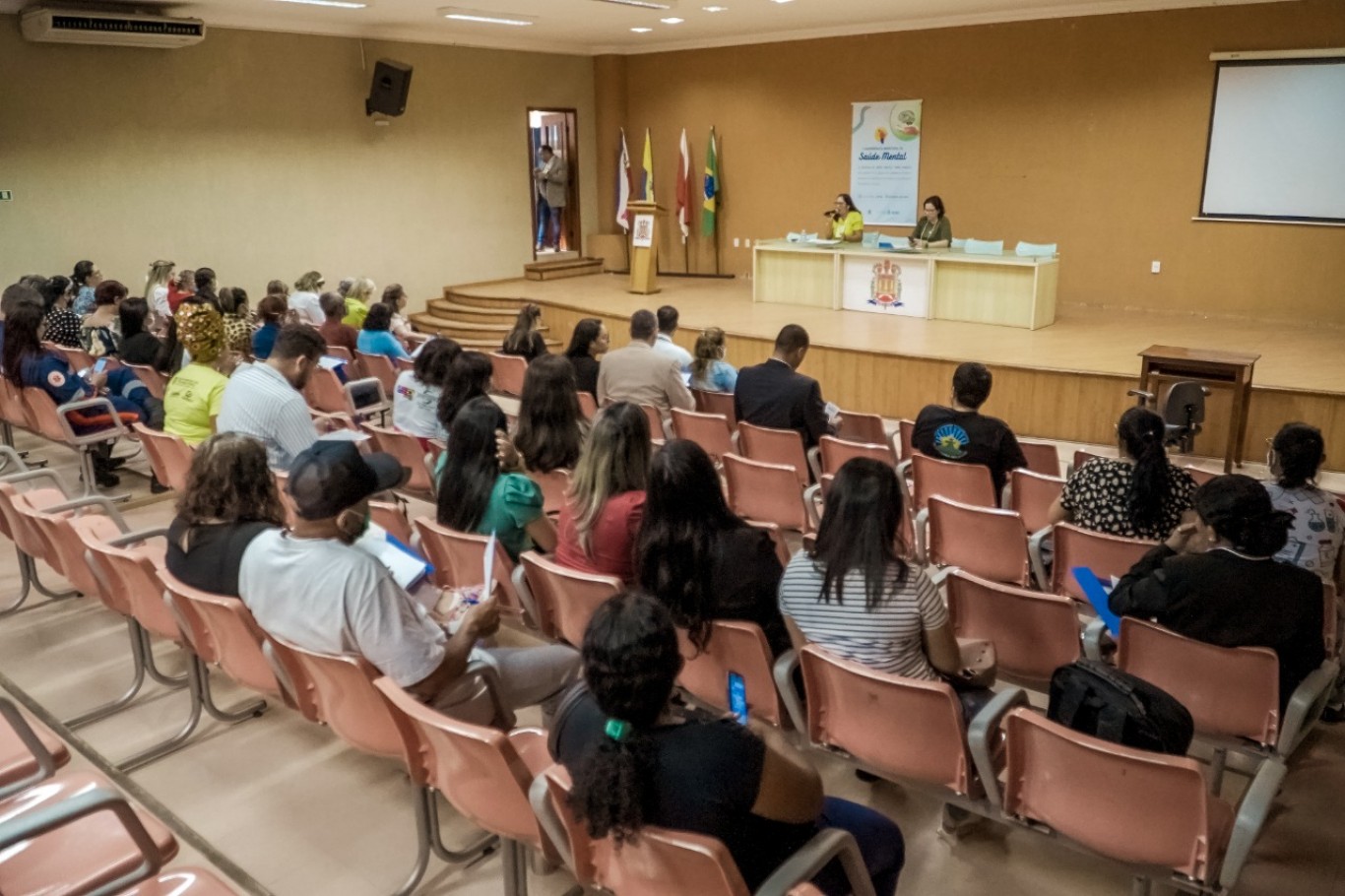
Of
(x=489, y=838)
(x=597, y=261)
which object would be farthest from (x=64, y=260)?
(x=489, y=838)

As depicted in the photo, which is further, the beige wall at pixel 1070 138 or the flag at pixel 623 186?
the flag at pixel 623 186

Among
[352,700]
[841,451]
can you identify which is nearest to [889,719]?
[352,700]

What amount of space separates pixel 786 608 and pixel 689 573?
0.92 feet

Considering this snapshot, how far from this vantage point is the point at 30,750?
2.31m

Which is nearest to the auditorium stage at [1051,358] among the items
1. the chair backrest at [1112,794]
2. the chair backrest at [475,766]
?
the chair backrest at [1112,794]

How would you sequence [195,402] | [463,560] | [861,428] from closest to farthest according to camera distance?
[463,560] < [195,402] < [861,428]

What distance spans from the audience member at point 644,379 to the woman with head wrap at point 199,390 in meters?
2.06

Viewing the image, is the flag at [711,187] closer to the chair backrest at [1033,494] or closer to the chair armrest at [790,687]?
the chair backrest at [1033,494]

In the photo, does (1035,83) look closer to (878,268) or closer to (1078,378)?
(878,268)

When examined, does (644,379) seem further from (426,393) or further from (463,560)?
(463,560)

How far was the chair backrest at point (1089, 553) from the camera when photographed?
11.0 ft

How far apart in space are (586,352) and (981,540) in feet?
10.1

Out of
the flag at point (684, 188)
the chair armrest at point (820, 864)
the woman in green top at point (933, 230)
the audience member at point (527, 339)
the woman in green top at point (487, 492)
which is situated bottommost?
the chair armrest at point (820, 864)

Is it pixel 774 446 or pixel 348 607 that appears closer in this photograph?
pixel 348 607
